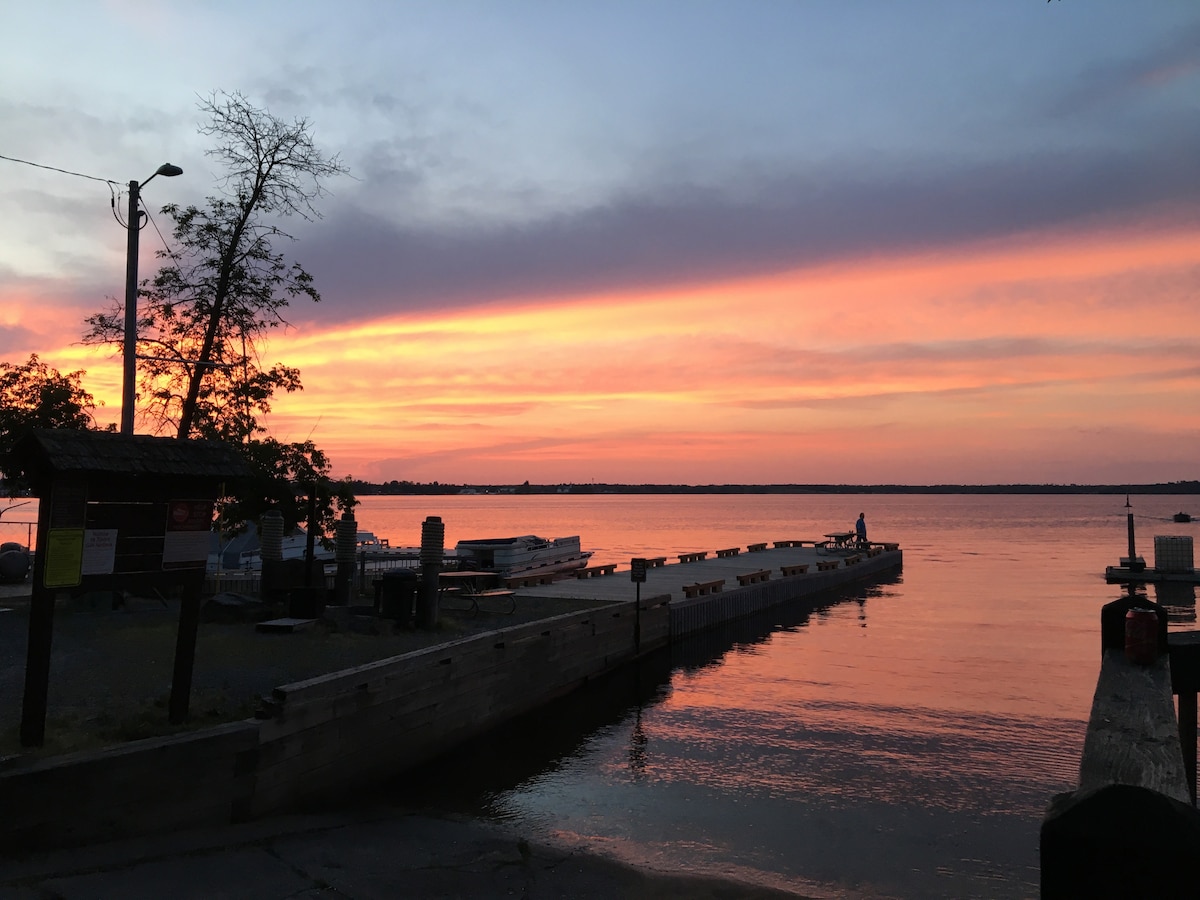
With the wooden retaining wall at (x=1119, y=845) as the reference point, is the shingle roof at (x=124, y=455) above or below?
above

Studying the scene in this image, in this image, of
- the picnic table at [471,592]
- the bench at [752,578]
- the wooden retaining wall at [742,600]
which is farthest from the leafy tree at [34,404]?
the bench at [752,578]

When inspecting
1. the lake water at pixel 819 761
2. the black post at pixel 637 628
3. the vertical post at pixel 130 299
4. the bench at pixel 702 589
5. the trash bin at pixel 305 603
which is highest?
the vertical post at pixel 130 299

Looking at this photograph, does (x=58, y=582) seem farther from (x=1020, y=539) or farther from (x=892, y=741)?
(x=1020, y=539)

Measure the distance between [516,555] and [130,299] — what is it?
2759cm

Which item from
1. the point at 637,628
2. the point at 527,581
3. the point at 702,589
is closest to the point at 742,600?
the point at 702,589

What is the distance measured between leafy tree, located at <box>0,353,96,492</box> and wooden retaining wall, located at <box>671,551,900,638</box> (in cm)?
1824

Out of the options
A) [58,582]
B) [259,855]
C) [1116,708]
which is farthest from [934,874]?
[58,582]

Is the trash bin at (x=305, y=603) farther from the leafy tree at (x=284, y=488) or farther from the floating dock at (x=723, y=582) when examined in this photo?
the floating dock at (x=723, y=582)

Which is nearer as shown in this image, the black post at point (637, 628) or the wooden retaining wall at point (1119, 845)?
the wooden retaining wall at point (1119, 845)

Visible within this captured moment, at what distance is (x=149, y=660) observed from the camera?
1395cm

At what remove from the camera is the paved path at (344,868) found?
788cm

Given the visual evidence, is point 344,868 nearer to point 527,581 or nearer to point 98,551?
point 98,551

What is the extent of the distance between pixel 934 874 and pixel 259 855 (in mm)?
8296

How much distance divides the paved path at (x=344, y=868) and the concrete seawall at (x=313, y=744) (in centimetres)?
29
